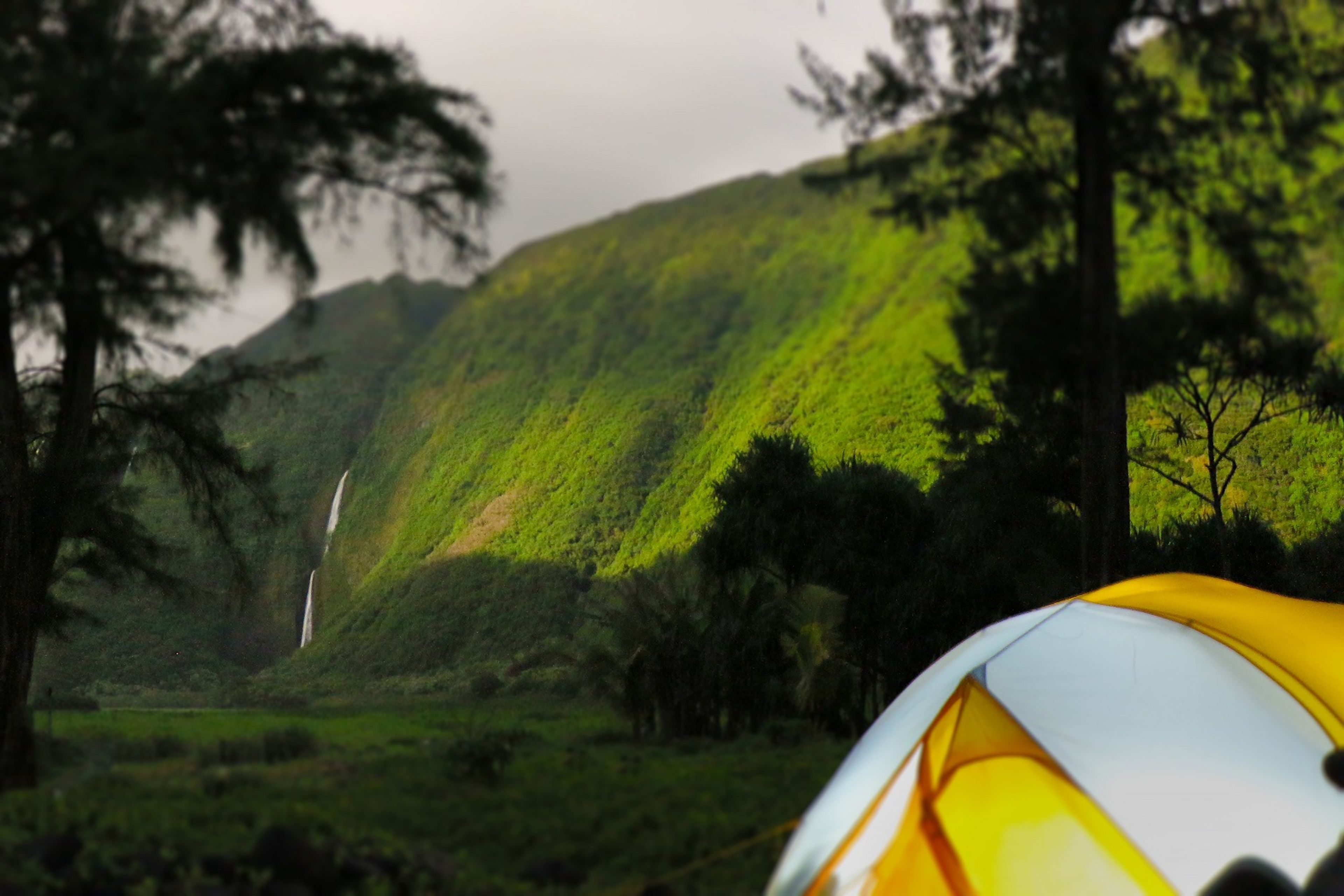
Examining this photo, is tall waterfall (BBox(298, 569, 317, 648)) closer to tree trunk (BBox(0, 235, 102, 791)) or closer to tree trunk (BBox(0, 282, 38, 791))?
tree trunk (BBox(0, 235, 102, 791))

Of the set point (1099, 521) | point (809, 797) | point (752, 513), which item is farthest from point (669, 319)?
point (809, 797)

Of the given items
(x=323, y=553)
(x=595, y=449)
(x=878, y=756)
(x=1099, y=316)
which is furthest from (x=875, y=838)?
(x=595, y=449)

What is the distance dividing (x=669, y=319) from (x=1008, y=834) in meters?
27.2

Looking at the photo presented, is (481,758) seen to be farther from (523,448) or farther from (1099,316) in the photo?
(523,448)

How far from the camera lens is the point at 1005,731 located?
17.7 feet

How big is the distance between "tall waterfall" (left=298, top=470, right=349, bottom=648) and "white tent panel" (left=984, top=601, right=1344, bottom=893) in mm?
10200

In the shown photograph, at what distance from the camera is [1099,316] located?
7934mm

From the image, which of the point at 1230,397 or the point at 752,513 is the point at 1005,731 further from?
the point at 752,513

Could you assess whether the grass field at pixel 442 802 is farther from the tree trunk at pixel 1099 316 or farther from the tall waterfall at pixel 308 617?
the tall waterfall at pixel 308 617

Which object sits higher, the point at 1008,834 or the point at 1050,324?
the point at 1050,324

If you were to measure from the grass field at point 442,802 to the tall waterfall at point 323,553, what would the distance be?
6460 millimetres

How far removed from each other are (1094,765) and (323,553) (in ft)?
37.3

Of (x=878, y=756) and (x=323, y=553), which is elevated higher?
(x=323, y=553)

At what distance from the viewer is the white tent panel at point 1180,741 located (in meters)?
5.34
